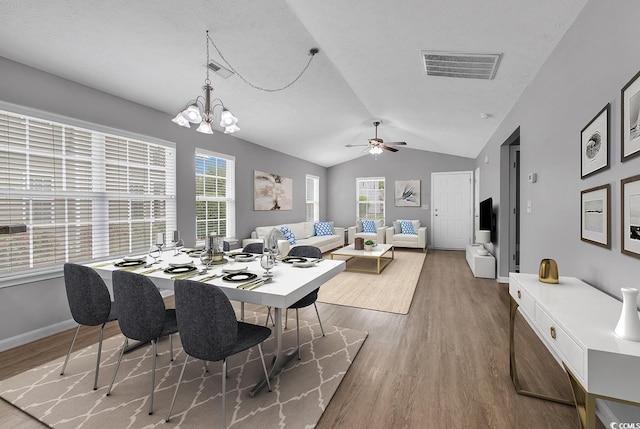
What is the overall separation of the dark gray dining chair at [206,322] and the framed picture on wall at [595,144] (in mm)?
2233

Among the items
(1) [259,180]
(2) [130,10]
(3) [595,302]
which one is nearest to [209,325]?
(3) [595,302]

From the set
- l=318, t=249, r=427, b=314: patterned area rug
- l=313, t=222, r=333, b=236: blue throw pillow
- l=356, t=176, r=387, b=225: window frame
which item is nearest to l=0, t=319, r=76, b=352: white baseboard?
l=318, t=249, r=427, b=314: patterned area rug

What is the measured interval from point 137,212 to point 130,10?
7.58 feet

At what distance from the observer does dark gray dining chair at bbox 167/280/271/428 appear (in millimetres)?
1523

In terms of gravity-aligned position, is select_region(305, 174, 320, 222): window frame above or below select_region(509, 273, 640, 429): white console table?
above

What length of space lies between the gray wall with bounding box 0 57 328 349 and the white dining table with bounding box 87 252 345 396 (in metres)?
1.04

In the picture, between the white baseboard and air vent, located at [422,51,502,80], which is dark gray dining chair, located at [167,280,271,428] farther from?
air vent, located at [422,51,502,80]

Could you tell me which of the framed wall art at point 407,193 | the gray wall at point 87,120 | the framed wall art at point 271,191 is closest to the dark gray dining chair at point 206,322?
the gray wall at point 87,120

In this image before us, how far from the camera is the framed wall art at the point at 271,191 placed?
598 centimetres

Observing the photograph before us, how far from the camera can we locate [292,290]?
1673 millimetres

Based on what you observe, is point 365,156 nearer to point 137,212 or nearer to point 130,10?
point 137,212

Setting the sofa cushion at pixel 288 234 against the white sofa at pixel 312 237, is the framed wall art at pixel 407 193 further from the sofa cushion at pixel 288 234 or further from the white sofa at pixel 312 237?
the sofa cushion at pixel 288 234

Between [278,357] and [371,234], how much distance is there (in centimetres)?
601

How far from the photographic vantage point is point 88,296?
6.48 ft
